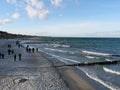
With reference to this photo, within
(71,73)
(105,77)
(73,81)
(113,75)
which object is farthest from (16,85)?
(113,75)

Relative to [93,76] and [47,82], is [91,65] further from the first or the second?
[47,82]

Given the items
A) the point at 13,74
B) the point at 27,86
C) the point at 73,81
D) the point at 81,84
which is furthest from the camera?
the point at 13,74

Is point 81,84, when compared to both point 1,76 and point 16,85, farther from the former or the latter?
point 1,76

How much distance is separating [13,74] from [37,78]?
3297 millimetres

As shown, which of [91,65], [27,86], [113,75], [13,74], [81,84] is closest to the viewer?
[27,86]

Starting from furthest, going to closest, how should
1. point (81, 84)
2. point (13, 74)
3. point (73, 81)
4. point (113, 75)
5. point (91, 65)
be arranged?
1. point (91, 65)
2. point (113, 75)
3. point (13, 74)
4. point (73, 81)
5. point (81, 84)

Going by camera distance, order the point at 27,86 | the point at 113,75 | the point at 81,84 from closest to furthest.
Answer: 1. the point at 27,86
2. the point at 81,84
3. the point at 113,75

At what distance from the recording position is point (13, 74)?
23281 mm

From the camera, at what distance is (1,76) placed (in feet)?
73.3

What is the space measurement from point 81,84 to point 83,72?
6447mm

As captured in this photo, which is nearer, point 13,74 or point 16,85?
point 16,85

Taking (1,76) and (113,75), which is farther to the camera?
(113,75)

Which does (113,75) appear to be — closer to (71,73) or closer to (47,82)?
(71,73)

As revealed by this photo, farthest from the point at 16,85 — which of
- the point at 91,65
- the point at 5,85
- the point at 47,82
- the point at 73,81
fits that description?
the point at 91,65
